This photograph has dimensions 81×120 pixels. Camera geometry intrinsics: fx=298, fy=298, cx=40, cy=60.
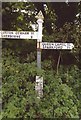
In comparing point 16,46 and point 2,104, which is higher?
point 16,46

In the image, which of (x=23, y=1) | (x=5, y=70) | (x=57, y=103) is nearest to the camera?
(x=57, y=103)

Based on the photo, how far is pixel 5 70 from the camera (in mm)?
5336

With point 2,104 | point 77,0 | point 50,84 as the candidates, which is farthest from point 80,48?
point 2,104

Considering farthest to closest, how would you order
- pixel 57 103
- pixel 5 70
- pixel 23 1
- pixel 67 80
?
pixel 23 1
pixel 67 80
pixel 5 70
pixel 57 103

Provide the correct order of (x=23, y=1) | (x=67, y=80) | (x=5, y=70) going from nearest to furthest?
(x=5, y=70) → (x=67, y=80) → (x=23, y=1)

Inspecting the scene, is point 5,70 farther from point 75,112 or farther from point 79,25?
point 79,25

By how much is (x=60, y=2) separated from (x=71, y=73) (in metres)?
1.65

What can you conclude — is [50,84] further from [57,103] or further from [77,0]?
[77,0]

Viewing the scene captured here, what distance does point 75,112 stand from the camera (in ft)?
16.4

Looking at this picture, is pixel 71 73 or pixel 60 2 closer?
pixel 71 73

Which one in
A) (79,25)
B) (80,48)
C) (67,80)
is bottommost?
(67,80)

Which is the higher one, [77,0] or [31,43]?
[77,0]

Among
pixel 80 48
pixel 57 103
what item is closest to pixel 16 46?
pixel 80 48

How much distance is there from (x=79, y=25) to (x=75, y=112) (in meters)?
2.28
